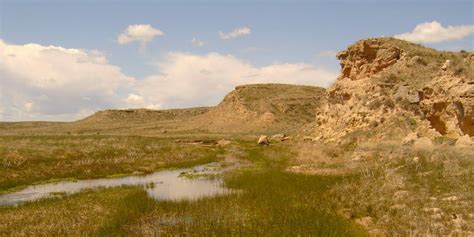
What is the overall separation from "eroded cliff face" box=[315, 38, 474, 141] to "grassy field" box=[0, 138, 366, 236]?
59.6 feet

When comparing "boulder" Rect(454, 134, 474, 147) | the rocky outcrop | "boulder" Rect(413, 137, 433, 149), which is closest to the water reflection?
"boulder" Rect(413, 137, 433, 149)

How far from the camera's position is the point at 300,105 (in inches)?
4860

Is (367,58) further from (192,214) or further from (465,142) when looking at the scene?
(192,214)

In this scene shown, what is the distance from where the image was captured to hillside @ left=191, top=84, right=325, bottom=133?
111562 mm

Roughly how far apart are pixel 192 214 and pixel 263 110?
98.6 m

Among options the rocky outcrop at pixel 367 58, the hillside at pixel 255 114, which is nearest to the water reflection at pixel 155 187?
the rocky outcrop at pixel 367 58

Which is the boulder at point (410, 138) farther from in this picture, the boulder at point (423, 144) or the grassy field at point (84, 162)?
the grassy field at point (84, 162)

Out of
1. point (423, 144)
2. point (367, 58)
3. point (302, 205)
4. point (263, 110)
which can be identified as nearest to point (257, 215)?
point (302, 205)

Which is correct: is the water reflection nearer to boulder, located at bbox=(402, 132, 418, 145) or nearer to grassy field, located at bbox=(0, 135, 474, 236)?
grassy field, located at bbox=(0, 135, 474, 236)

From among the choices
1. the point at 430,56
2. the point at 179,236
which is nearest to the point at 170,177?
the point at 179,236

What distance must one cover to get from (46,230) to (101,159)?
92.5 feet

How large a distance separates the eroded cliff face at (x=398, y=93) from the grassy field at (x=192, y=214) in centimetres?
1816

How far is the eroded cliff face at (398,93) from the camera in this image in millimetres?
39188

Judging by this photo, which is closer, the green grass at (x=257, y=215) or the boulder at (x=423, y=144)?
the green grass at (x=257, y=215)
